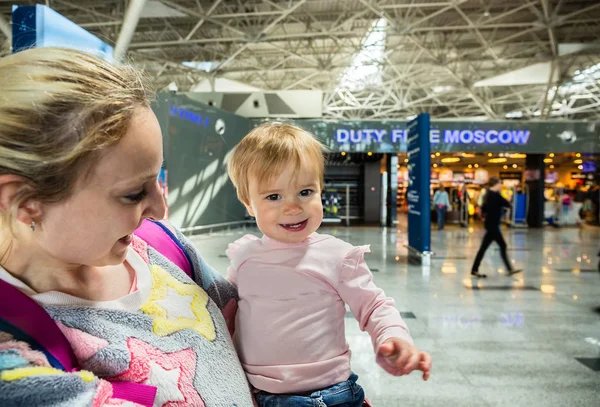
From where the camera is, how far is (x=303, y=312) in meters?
1.05

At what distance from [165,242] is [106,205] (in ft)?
1.36

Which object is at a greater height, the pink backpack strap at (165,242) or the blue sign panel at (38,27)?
the blue sign panel at (38,27)

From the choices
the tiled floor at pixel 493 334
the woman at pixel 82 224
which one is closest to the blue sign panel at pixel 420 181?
the tiled floor at pixel 493 334

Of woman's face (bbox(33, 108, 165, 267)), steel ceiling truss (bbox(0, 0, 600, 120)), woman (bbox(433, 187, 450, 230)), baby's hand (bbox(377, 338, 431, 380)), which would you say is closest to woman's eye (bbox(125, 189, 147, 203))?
woman's face (bbox(33, 108, 165, 267))

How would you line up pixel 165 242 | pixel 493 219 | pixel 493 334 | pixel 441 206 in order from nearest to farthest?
pixel 165 242 → pixel 493 334 → pixel 493 219 → pixel 441 206

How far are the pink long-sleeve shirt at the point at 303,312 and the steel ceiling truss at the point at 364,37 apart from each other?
1575 cm

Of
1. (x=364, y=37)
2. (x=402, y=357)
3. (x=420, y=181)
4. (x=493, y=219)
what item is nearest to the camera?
(x=402, y=357)

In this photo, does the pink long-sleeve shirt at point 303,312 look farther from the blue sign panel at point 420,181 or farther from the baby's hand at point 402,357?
the blue sign panel at point 420,181

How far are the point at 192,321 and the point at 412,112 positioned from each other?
37455 mm

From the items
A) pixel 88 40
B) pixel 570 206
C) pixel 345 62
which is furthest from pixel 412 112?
pixel 88 40

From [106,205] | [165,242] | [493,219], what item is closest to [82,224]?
[106,205]

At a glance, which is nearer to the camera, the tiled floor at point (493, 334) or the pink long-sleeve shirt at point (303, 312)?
the pink long-sleeve shirt at point (303, 312)

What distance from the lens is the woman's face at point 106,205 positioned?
2.03 feet

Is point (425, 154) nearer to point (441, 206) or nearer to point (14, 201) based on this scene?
point (14, 201)
